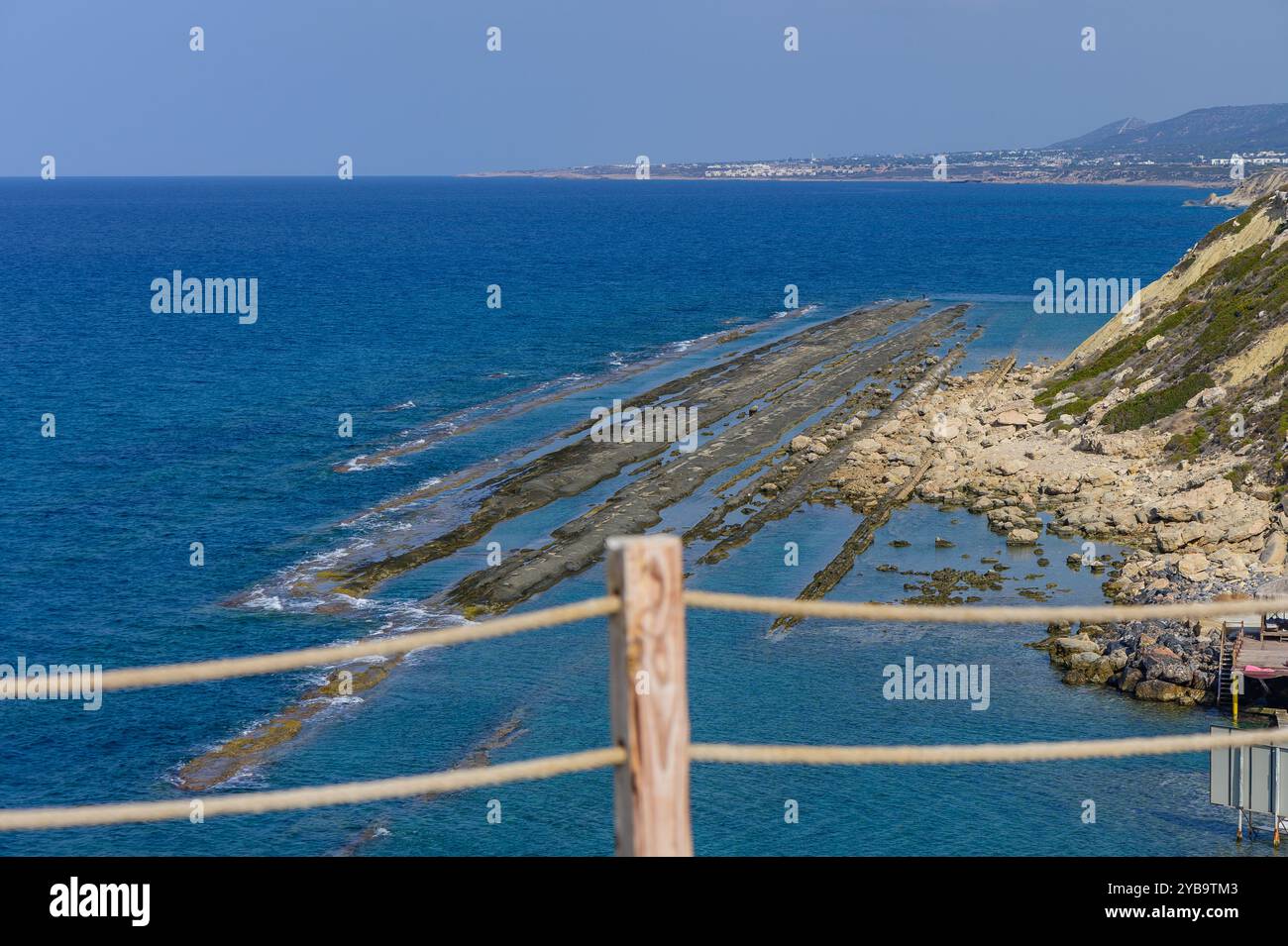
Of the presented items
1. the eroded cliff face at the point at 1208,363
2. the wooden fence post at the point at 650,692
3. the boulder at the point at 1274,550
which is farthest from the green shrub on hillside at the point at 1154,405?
the wooden fence post at the point at 650,692

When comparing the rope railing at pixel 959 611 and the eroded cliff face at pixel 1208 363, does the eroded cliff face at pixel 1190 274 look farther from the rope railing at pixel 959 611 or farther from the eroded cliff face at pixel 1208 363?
the rope railing at pixel 959 611

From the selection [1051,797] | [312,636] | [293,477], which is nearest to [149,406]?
[293,477]

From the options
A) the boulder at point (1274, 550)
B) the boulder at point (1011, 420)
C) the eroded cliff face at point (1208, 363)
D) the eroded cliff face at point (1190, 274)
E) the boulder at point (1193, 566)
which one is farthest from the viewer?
the eroded cliff face at point (1190, 274)

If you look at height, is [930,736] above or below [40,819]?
below

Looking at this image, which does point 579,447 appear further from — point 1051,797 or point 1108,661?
point 1051,797

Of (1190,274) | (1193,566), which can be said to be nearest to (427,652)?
(1193,566)

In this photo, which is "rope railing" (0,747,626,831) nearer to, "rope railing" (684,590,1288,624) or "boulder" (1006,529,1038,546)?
"rope railing" (684,590,1288,624)
